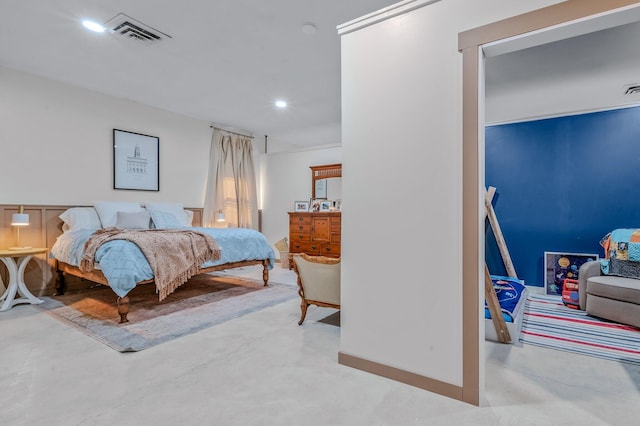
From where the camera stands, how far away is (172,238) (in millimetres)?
3607

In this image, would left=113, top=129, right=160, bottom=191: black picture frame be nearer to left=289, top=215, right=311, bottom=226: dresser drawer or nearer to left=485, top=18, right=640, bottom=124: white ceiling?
left=289, top=215, right=311, bottom=226: dresser drawer

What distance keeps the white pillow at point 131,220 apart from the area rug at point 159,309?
0.83 meters

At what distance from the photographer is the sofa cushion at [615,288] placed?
290 centimetres

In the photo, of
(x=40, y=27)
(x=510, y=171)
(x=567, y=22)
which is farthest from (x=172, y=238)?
(x=510, y=171)

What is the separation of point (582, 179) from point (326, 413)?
176 inches

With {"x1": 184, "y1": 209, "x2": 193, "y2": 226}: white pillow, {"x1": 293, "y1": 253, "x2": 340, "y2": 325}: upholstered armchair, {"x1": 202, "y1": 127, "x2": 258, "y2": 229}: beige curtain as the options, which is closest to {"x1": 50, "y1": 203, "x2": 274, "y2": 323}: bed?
{"x1": 184, "y1": 209, "x2": 193, "y2": 226}: white pillow

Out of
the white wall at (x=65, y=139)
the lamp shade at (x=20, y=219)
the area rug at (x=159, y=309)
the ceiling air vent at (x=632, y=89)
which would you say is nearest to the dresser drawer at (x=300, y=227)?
the area rug at (x=159, y=309)

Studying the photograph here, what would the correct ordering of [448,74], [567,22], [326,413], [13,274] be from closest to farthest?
[567,22], [326,413], [448,74], [13,274]

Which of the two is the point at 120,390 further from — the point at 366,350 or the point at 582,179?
the point at 582,179

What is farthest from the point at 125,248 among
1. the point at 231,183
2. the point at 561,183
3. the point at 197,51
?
the point at 561,183

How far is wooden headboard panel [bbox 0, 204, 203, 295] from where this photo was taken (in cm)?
383

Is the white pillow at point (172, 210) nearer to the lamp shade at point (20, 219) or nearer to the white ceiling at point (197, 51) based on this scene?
the lamp shade at point (20, 219)

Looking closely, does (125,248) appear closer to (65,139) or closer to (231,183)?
(65,139)

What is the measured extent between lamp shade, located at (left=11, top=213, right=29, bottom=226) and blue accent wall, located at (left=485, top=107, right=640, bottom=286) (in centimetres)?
583
